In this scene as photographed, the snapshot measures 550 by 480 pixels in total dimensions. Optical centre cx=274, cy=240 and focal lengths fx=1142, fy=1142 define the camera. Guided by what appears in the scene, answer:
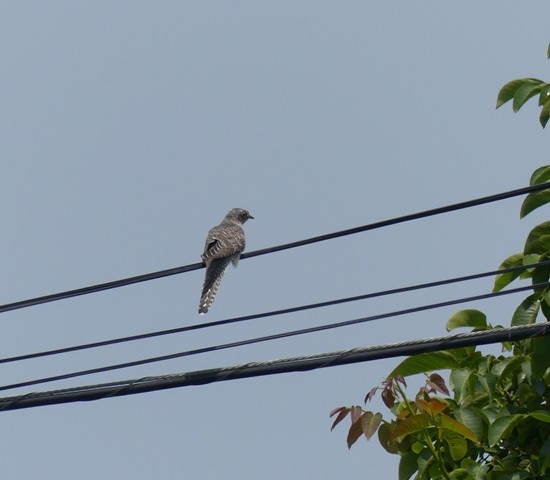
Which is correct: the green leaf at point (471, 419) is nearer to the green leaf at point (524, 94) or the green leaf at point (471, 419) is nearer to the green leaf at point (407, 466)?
the green leaf at point (407, 466)

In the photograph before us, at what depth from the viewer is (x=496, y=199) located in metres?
6.93

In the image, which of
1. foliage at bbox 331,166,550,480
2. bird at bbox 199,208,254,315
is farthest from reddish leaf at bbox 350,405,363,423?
bird at bbox 199,208,254,315

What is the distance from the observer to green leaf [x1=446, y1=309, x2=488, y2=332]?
7555mm

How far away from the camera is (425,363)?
23.9 ft

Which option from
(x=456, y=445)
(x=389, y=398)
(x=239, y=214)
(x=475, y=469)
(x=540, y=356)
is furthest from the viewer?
(x=239, y=214)

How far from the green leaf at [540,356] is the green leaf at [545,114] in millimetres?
1944

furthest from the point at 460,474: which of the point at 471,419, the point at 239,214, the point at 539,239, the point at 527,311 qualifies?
the point at 239,214

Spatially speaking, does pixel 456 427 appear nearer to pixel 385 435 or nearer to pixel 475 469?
pixel 475 469

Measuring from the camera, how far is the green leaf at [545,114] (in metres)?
7.97

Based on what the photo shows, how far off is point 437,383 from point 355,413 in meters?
0.58

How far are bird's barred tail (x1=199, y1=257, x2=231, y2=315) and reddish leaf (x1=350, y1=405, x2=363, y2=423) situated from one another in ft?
18.0

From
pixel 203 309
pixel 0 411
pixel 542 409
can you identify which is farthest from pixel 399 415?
pixel 203 309

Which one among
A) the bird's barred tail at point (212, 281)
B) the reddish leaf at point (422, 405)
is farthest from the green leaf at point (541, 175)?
the bird's barred tail at point (212, 281)

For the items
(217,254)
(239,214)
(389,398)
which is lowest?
(389,398)
